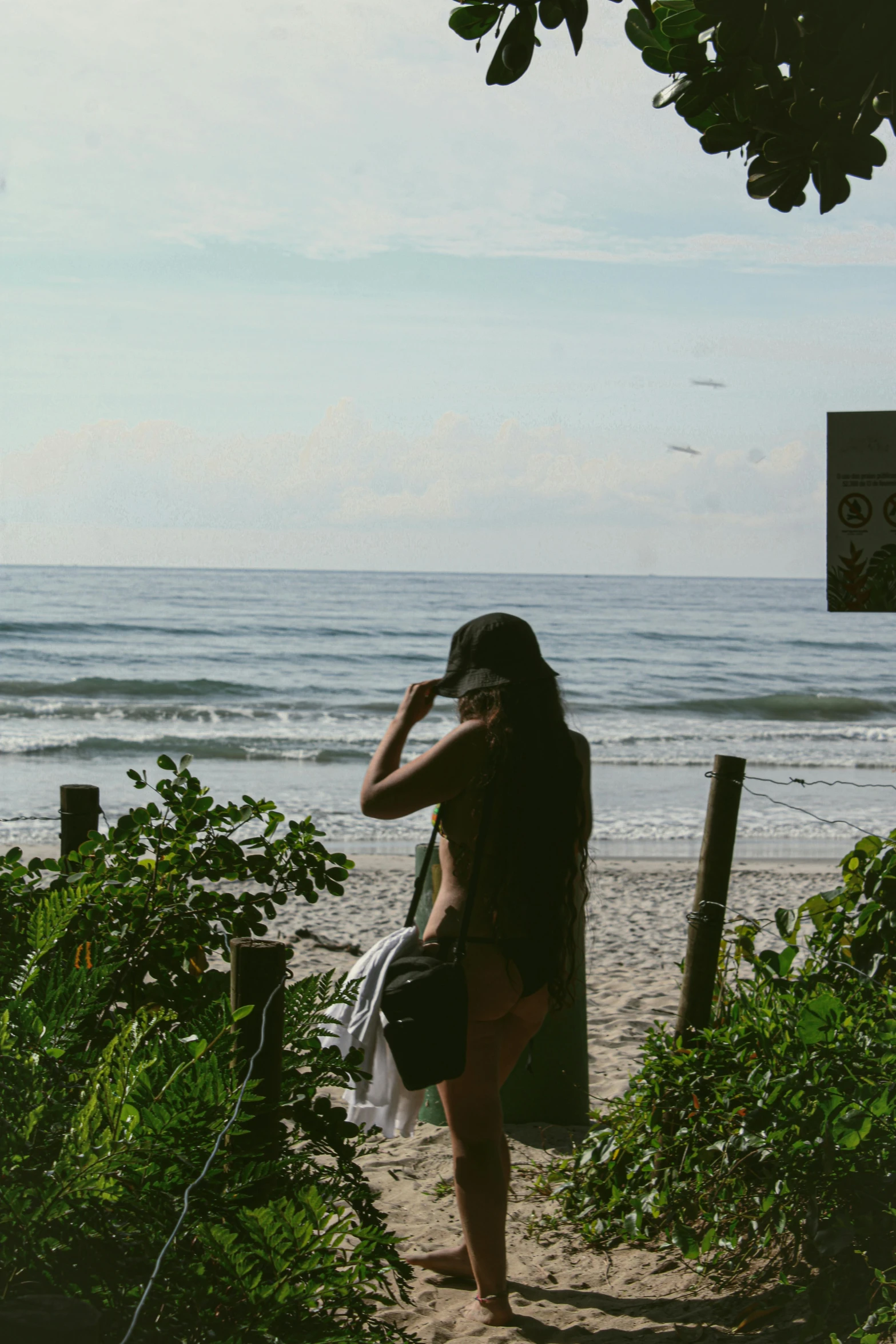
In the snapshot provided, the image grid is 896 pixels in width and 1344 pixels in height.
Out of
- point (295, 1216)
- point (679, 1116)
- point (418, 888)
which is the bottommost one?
point (679, 1116)

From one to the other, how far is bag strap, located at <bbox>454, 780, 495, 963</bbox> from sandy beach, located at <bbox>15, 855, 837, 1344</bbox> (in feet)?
1.82

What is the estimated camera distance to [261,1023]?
2023 millimetres

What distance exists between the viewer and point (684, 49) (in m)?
2.18

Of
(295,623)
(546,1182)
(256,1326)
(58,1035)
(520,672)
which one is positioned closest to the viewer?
(256,1326)

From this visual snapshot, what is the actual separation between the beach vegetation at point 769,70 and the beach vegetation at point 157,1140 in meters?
1.77

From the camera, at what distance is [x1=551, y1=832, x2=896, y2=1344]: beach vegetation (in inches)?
94.7

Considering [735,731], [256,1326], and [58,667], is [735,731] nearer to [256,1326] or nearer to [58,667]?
[58,667]

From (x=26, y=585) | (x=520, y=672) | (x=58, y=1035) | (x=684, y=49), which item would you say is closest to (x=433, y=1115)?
(x=520, y=672)

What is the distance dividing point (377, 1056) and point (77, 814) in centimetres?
113

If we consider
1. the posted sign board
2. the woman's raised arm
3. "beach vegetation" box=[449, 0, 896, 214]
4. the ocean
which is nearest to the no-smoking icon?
the posted sign board

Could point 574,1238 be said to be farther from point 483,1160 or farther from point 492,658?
point 492,658

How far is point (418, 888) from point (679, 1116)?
932 millimetres

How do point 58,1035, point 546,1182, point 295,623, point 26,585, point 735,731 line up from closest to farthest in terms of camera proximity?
point 58,1035 → point 546,1182 → point 735,731 → point 295,623 → point 26,585

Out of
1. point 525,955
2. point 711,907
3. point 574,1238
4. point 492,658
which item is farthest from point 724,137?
point 574,1238
